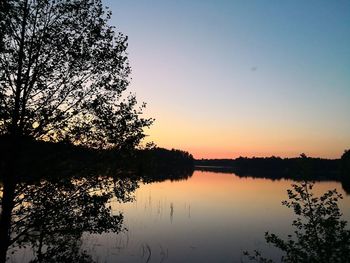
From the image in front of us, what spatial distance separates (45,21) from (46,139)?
4179 mm

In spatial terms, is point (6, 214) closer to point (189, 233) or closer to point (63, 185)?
point (63, 185)

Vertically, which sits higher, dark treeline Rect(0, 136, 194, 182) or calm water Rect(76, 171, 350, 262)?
dark treeline Rect(0, 136, 194, 182)

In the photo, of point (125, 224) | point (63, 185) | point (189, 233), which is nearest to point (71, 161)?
point (63, 185)

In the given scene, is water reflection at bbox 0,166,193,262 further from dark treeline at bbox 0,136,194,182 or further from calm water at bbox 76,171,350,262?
calm water at bbox 76,171,350,262

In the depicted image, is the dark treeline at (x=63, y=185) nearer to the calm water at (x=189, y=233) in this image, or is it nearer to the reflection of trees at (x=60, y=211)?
the reflection of trees at (x=60, y=211)

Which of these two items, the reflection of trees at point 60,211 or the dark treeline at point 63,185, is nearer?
the dark treeline at point 63,185

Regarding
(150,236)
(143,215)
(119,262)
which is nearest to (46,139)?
(119,262)

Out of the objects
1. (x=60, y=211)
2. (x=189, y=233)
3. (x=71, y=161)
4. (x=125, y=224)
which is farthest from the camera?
(x=125, y=224)

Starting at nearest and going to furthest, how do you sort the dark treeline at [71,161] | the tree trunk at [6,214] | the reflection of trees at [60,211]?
the tree trunk at [6,214]
the dark treeline at [71,161]
the reflection of trees at [60,211]

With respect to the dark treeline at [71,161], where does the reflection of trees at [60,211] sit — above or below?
below

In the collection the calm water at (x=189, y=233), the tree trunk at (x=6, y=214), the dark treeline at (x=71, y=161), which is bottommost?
the calm water at (x=189, y=233)

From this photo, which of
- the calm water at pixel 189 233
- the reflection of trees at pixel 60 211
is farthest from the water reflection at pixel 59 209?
the calm water at pixel 189 233

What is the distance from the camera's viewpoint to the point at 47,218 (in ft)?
41.0

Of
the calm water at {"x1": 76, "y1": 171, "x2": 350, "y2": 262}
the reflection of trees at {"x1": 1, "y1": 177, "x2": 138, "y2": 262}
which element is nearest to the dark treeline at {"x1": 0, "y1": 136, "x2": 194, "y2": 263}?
the reflection of trees at {"x1": 1, "y1": 177, "x2": 138, "y2": 262}
